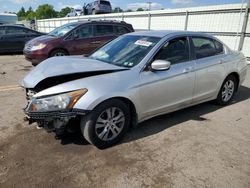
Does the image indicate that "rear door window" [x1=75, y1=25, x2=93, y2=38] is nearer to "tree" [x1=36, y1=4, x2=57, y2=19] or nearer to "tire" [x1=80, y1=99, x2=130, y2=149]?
"tire" [x1=80, y1=99, x2=130, y2=149]

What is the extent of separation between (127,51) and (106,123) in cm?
132

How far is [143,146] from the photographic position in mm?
3574

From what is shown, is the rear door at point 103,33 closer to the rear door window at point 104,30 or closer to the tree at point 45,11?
the rear door window at point 104,30

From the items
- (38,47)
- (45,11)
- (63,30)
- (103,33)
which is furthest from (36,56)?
(45,11)

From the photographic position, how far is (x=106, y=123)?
3412 mm

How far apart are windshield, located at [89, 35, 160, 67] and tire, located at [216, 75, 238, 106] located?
6.67ft

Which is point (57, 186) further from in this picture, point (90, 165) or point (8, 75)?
point (8, 75)

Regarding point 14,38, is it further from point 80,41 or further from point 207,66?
point 207,66

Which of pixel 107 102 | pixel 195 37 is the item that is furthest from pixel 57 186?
pixel 195 37

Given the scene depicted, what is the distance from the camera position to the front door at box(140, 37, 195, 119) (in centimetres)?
371

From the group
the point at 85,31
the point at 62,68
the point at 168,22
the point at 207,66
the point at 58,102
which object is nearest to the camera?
the point at 58,102

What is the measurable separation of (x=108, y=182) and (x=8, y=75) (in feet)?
22.0

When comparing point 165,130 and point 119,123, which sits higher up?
point 119,123

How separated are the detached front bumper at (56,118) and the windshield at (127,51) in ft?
3.76
